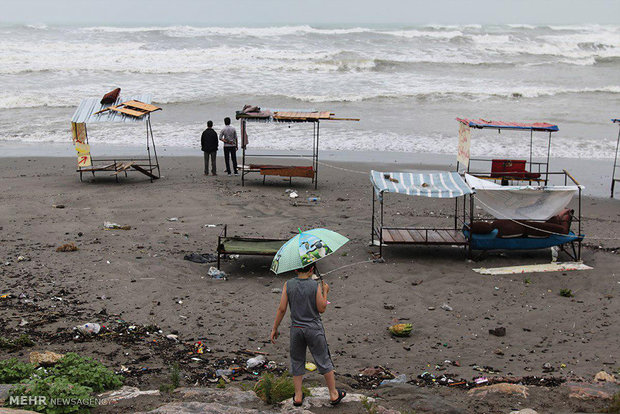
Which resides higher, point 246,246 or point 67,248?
point 246,246

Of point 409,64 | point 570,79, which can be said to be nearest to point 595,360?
point 570,79

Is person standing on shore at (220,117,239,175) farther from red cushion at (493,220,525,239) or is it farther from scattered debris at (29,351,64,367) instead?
scattered debris at (29,351,64,367)

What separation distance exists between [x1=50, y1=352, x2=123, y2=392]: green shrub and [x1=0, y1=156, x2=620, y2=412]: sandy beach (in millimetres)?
386

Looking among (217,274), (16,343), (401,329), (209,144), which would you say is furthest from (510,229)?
(209,144)

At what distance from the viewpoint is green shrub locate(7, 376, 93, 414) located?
5203 millimetres

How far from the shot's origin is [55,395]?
529cm

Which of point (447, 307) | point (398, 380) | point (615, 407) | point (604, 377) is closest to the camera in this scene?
point (615, 407)

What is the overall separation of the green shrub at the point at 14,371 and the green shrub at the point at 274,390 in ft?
7.33

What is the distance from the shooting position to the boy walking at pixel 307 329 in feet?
18.8

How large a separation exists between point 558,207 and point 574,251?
2.66ft

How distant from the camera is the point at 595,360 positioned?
7.41 m

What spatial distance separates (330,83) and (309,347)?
31.3 m

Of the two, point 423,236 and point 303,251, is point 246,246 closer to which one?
point 423,236

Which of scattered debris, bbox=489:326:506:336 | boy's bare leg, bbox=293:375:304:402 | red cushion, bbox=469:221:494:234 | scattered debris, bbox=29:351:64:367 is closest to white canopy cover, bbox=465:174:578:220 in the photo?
red cushion, bbox=469:221:494:234
